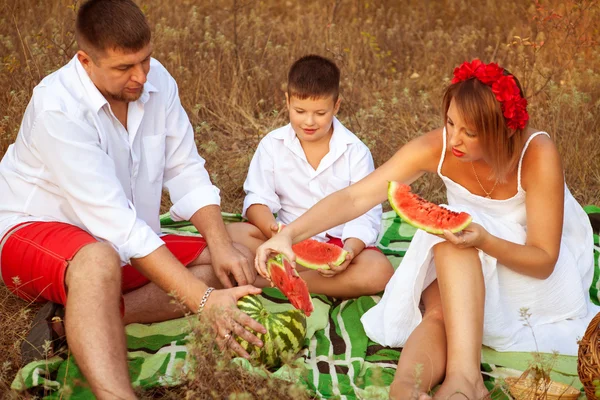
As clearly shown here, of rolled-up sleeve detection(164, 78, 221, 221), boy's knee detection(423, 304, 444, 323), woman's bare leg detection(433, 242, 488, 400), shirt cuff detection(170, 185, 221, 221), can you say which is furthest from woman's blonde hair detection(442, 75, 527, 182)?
rolled-up sleeve detection(164, 78, 221, 221)

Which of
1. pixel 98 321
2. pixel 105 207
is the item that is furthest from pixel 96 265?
pixel 105 207

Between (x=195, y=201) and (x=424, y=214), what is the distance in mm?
1631

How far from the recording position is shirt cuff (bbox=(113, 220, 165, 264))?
397cm

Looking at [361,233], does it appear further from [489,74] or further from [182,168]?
[489,74]

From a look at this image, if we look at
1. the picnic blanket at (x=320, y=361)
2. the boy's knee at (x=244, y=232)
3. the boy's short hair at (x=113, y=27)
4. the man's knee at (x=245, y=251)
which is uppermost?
the boy's short hair at (x=113, y=27)

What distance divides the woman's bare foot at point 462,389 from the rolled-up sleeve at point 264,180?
2186 millimetres

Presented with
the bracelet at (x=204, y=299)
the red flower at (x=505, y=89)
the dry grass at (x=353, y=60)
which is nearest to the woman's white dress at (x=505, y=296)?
the red flower at (x=505, y=89)

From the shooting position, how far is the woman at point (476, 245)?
3754 mm

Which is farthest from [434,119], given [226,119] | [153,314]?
[153,314]

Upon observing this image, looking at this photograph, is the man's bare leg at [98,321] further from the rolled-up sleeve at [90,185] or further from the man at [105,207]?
the rolled-up sleeve at [90,185]

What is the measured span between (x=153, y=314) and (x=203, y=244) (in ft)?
1.76

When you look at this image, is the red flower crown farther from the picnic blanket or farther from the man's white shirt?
the man's white shirt

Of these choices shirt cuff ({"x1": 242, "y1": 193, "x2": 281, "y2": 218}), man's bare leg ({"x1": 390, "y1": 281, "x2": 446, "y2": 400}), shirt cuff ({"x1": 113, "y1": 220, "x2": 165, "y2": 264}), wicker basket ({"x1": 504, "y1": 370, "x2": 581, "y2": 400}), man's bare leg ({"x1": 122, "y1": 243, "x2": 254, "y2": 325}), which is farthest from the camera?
shirt cuff ({"x1": 242, "y1": 193, "x2": 281, "y2": 218})

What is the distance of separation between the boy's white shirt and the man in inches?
29.5
